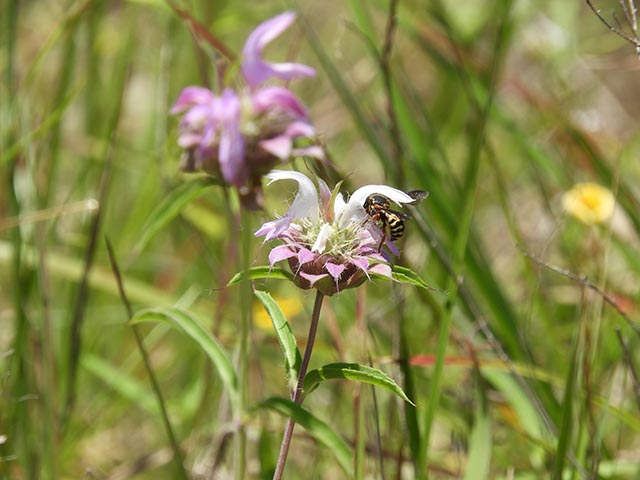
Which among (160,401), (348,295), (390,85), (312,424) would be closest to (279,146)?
(312,424)

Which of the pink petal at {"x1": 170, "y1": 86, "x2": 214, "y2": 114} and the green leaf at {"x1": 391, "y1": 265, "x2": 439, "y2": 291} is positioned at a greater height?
the pink petal at {"x1": 170, "y1": 86, "x2": 214, "y2": 114}

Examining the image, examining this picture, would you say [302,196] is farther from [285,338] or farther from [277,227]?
[285,338]

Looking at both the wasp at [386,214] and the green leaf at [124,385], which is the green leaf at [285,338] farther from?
the green leaf at [124,385]

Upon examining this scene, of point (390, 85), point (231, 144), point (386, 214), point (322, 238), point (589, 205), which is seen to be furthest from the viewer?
point (589, 205)

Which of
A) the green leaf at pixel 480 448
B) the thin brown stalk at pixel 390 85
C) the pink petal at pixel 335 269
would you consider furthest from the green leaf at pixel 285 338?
the thin brown stalk at pixel 390 85

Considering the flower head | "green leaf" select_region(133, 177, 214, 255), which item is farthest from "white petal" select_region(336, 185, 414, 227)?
"green leaf" select_region(133, 177, 214, 255)

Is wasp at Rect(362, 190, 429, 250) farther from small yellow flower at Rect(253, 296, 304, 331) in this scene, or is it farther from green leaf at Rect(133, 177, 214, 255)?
small yellow flower at Rect(253, 296, 304, 331)

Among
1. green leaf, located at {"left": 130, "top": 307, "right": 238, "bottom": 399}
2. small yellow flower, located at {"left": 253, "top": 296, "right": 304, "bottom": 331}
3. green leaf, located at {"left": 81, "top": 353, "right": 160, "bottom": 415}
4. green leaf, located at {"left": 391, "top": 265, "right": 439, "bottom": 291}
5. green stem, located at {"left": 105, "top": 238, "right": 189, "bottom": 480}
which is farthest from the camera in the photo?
small yellow flower, located at {"left": 253, "top": 296, "right": 304, "bottom": 331}
